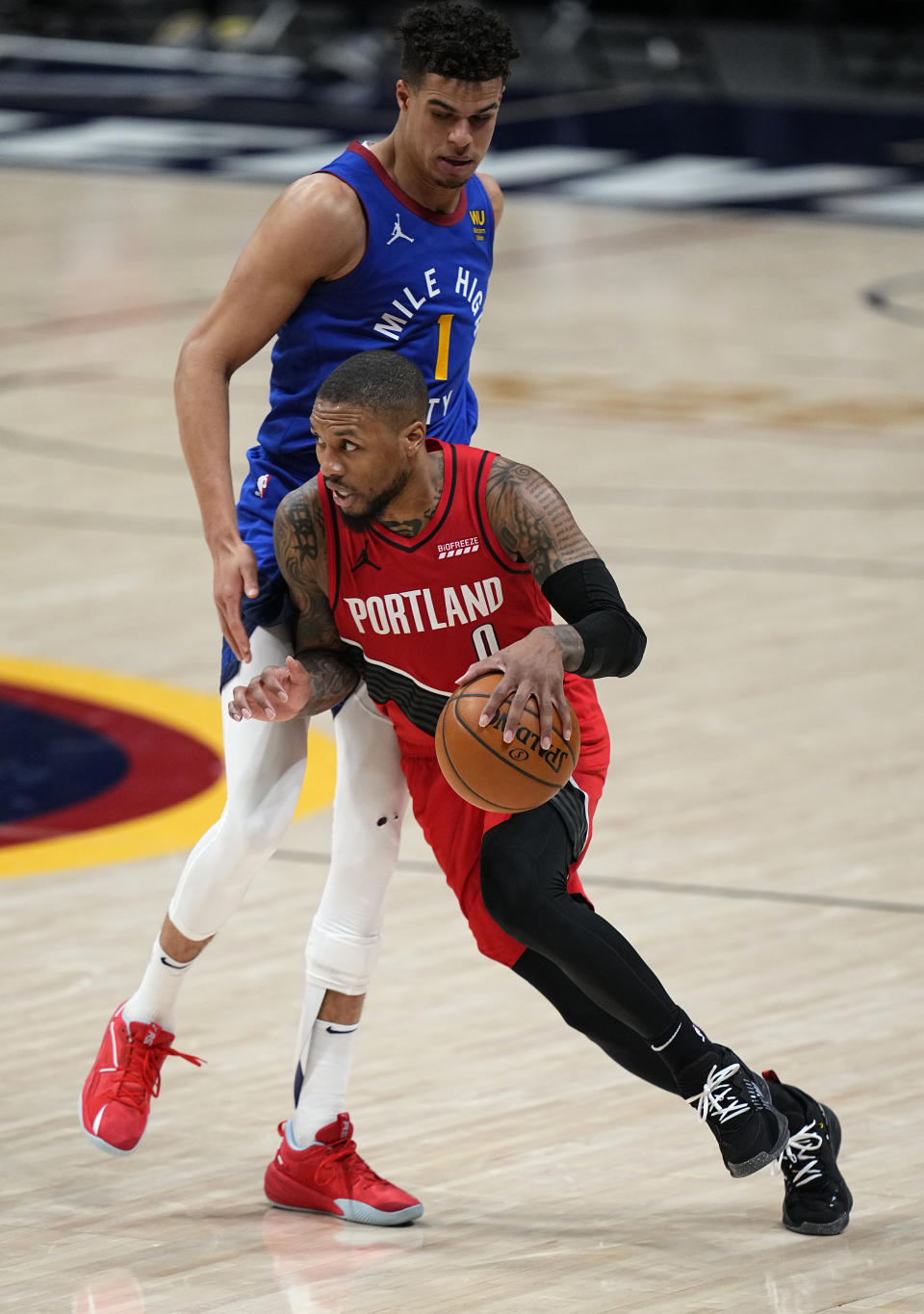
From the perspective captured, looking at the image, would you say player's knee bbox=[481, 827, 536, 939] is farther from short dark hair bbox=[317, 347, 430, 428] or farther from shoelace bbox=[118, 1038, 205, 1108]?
shoelace bbox=[118, 1038, 205, 1108]

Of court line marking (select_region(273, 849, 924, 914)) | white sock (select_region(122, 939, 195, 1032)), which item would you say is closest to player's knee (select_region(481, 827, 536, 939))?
white sock (select_region(122, 939, 195, 1032))

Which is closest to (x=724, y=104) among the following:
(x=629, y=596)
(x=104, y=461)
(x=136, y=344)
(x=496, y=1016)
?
(x=136, y=344)

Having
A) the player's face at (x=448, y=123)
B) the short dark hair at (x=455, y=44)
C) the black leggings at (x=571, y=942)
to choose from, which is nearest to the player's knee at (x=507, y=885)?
the black leggings at (x=571, y=942)

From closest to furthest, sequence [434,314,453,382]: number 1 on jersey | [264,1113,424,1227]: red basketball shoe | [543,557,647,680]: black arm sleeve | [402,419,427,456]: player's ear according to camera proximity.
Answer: [543,557,647,680]: black arm sleeve, [402,419,427,456]: player's ear, [264,1113,424,1227]: red basketball shoe, [434,314,453,382]: number 1 on jersey

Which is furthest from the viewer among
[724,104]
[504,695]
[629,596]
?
[724,104]

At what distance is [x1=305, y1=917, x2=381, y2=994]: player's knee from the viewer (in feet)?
14.7

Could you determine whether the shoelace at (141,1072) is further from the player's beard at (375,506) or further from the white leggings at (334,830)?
the player's beard at (375,506)

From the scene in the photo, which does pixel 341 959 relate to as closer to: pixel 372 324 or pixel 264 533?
pixel 264 533

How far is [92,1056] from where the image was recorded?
5074mm

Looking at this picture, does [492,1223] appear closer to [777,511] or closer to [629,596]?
[629,596]

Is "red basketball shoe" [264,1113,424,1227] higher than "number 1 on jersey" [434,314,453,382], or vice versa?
"number 1 on jersey" [434,314,453,382]

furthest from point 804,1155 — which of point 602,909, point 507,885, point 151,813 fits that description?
point 151,813

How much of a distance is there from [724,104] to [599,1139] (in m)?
19.6

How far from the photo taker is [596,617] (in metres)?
3.94
